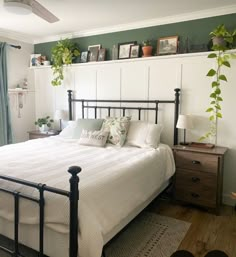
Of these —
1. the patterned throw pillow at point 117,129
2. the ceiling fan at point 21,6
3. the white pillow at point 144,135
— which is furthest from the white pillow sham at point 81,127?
the ceiling fan at point 21,6

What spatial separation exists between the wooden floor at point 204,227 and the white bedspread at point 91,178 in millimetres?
453

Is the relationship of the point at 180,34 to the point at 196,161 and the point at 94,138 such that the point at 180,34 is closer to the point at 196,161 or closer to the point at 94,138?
the point at 196,161

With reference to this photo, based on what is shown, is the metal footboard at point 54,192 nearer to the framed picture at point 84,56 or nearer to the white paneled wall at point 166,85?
the white paneled wall at point 166,85

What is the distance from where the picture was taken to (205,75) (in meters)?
3.16

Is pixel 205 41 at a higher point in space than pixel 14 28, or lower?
lower

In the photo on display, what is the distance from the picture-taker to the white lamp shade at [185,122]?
10.0 ft

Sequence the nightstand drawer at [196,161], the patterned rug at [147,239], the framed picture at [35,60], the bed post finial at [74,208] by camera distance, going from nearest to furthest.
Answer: the bed post finial at [74,208] → the patterned rug at [147,239] → the nightstand drawer at [196,161] → the framed picture at [35,60]

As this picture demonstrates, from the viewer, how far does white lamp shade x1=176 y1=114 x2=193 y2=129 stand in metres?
3.05

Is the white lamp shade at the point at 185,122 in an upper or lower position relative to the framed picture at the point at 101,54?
lower

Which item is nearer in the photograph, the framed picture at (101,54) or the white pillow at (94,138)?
the white pillow at (94,138)

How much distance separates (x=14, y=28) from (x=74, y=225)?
3573mm

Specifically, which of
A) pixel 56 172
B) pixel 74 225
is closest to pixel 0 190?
pixel 56 172

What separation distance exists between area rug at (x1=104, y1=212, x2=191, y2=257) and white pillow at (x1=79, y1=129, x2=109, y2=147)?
102cm

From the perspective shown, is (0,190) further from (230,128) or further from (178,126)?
(230,128)
